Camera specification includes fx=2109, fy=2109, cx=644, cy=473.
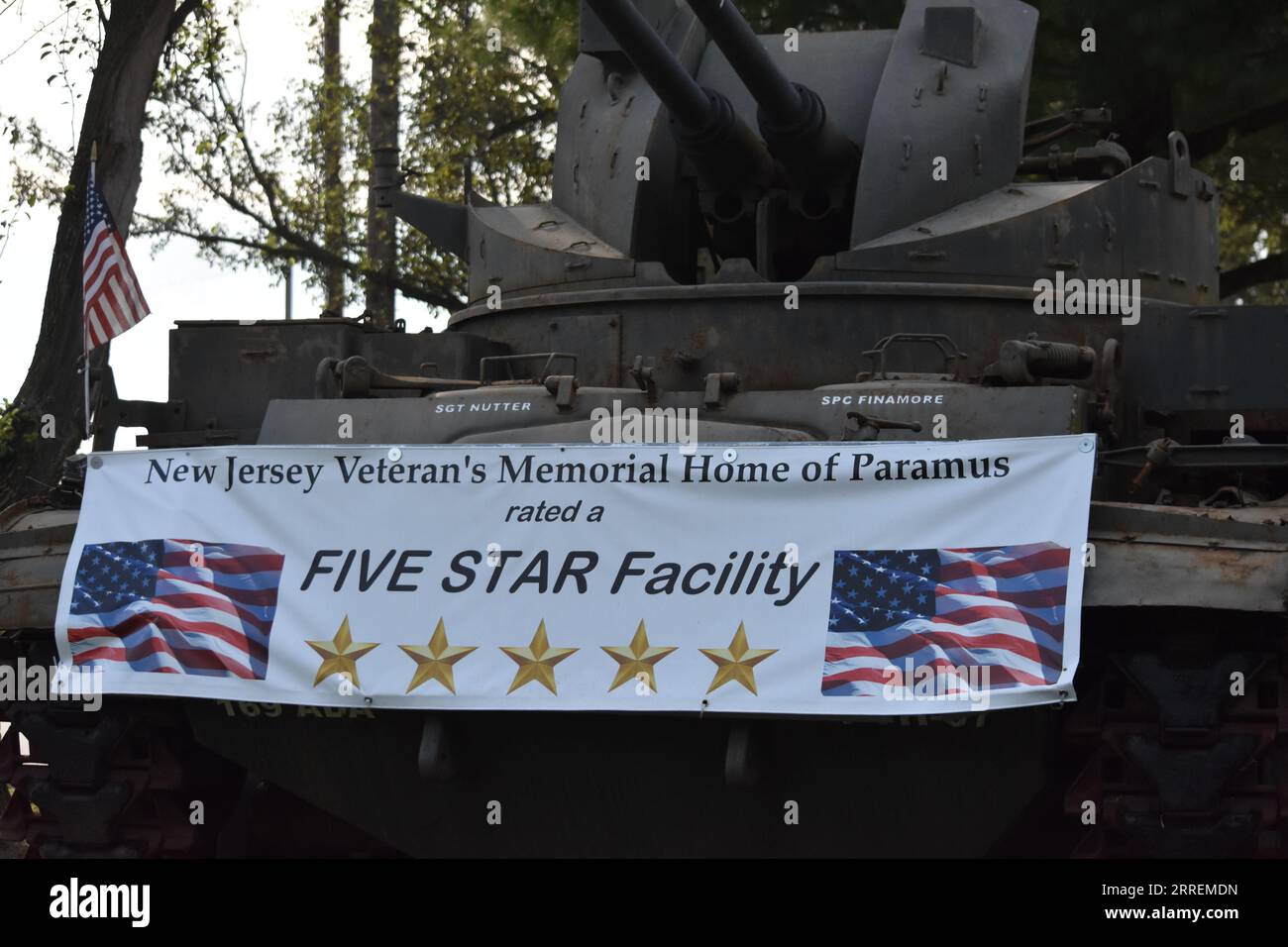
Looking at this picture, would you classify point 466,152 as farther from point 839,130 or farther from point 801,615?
point 801,615

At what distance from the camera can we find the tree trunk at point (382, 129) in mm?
22891

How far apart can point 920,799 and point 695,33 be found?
5.49 metres

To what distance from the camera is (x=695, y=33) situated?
12.0 meters

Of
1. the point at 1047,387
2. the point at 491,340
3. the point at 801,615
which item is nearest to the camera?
the point at 801,615

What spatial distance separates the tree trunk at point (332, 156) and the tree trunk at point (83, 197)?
6.77 metres

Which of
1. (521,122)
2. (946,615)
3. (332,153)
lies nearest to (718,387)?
(946,615)

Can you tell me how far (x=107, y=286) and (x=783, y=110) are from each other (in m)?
4.86

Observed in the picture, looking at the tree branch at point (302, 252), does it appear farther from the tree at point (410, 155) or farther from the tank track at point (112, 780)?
the tank track at point (112, 780)

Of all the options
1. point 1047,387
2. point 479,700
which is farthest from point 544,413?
point 1047,387

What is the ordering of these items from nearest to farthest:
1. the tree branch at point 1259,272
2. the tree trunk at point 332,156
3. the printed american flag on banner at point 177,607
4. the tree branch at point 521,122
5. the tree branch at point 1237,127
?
the printed american flag on banner at point 177,607, the tree branch at point 1237,127, the tree branch at point 1259,272, the tree branch at point 521,122, the tree trunk at point 332,156
